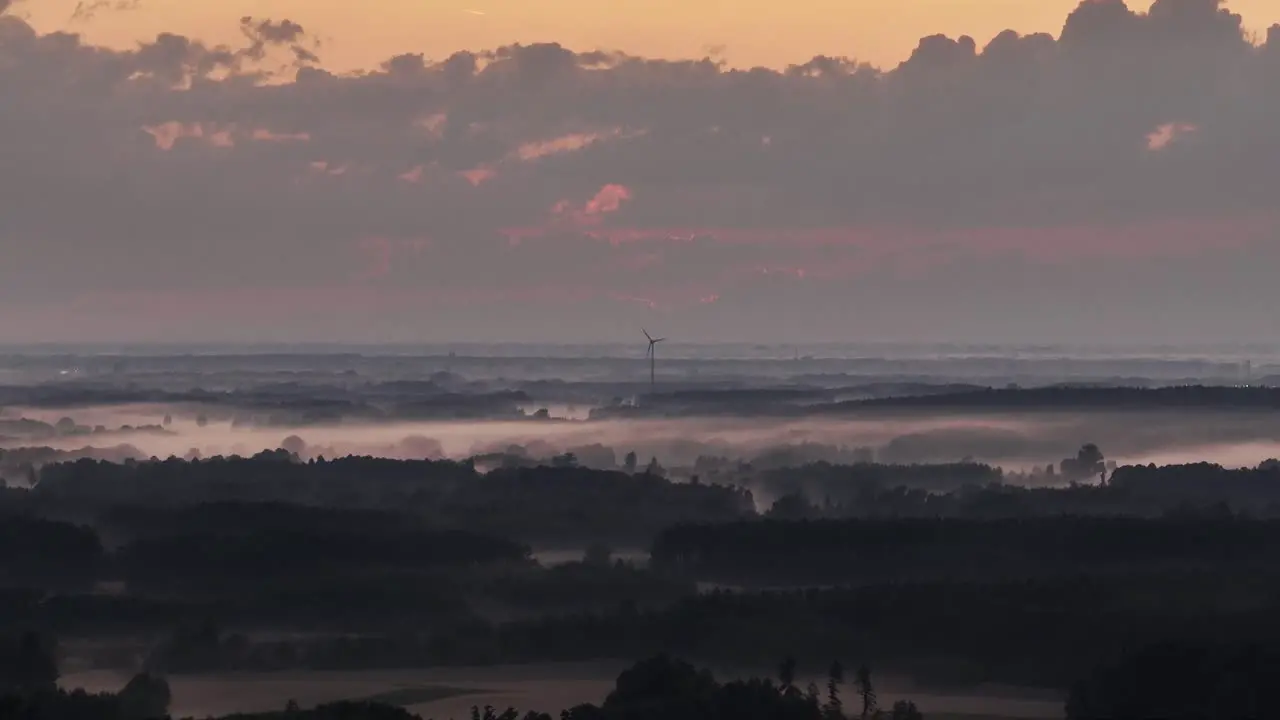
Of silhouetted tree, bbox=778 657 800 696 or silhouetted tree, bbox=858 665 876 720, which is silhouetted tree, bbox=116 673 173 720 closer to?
silhouetted tree, bbox=778 657 800 696

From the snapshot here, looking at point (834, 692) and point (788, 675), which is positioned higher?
point (788, 675)

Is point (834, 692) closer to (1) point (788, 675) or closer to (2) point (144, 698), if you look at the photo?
(1) point (788, 675)

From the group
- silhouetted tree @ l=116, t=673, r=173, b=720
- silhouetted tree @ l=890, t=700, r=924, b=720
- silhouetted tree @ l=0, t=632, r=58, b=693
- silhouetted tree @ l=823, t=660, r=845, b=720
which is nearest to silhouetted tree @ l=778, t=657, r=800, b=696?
silhouetted tree @ l=823, t=660, r=845, b=720

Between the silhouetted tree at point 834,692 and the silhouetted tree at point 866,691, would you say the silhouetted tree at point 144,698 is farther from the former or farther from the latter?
the silhouetted tree at point 866,691

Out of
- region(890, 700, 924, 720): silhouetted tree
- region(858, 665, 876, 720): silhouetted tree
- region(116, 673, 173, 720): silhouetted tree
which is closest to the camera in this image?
region(116, 673, 173, 720): silhouetted tree

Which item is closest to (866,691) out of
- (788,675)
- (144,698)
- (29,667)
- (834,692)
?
(834,692)

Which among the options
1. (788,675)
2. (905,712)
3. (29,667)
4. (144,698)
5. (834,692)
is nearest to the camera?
(144,698)

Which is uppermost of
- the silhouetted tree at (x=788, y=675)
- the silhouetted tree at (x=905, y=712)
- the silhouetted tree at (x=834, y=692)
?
the silhouetted tree at (x=788, y=675)

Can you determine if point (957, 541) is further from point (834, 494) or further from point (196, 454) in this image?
point (196, 454)

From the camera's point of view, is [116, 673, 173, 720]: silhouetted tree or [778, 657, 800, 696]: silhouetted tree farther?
[778, 657, 800, 696]: silhouetted tree

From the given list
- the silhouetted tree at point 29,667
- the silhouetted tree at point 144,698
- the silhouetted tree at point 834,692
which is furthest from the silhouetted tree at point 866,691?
the silhouetted tree at point 29,667

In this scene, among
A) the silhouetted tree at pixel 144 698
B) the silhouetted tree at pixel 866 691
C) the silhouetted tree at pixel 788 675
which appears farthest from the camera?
the silhouetted tree at pixel 866 691

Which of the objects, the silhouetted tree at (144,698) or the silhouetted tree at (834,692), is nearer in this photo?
the silhouetted tree at (144,698)
